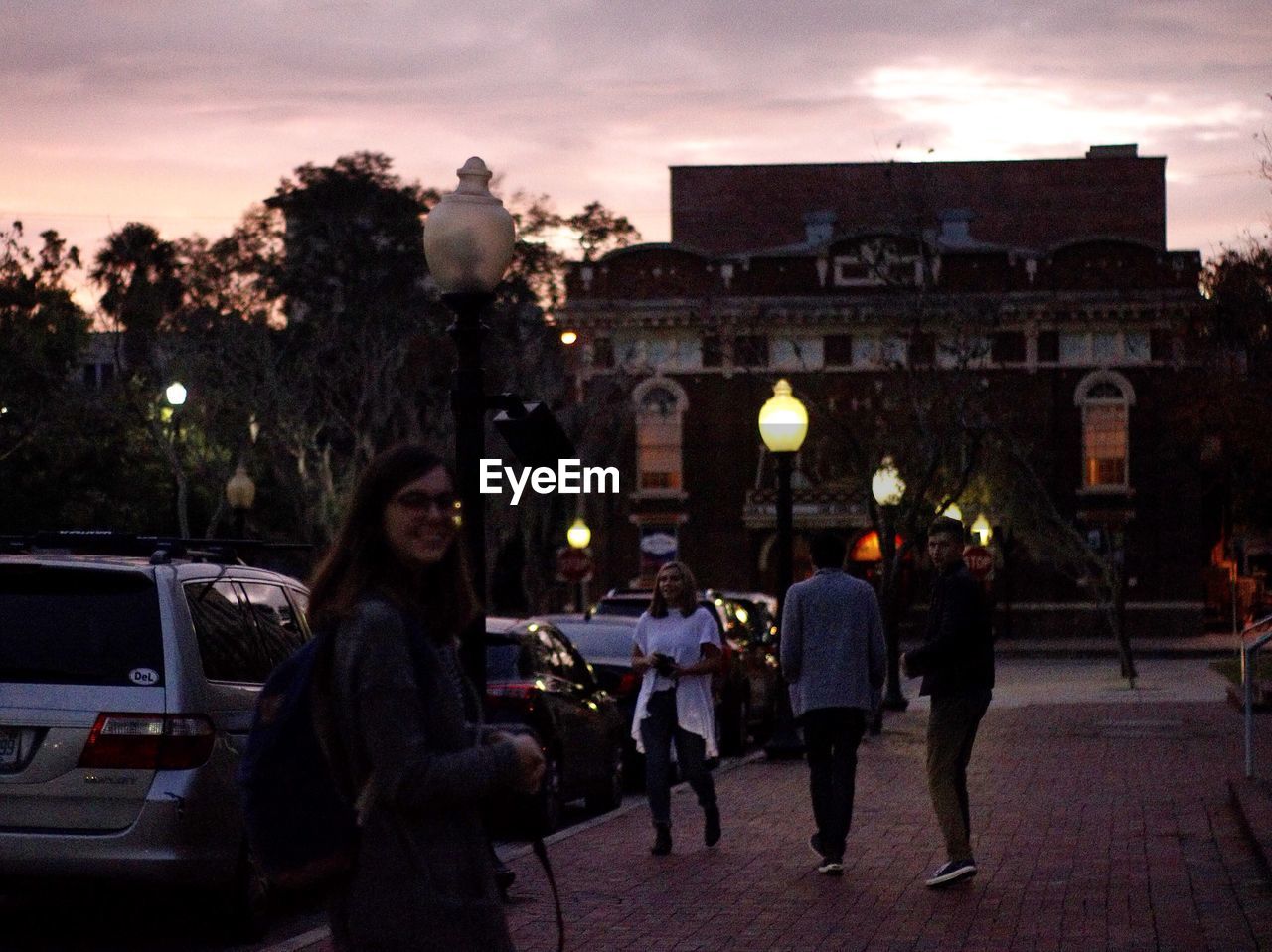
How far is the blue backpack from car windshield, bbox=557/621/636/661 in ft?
47.3

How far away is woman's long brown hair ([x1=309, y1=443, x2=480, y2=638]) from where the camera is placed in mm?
4340

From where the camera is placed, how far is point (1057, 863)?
12.0 meters

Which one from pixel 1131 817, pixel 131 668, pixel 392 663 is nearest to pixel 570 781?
pixel 1131 817

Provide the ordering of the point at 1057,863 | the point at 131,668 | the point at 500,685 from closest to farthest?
1. the point at 131,668
2. the point at 1057,863
3. the point at 500,685

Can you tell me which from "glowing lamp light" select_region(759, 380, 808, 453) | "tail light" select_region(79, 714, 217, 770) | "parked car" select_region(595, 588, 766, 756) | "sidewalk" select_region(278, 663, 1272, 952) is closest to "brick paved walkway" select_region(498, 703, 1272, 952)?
"sidewalk" select_region(278, 663, 1272, 952)

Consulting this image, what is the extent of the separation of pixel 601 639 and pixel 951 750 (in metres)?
8.30

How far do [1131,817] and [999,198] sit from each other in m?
56.5

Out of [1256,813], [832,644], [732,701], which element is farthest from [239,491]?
[832,644]

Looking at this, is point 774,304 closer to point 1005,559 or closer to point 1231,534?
point 1005,559

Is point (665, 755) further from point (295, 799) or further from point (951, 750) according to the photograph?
point (295, 799)

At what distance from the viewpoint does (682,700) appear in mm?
12859

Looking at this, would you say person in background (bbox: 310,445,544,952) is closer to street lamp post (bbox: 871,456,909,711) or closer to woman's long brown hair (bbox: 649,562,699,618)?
woman's long brown hair (bbox: 649,562,699,618)

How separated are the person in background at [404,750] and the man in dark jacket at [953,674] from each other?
665 centimetres

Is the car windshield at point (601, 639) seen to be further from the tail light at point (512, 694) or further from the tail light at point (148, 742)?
the tail light at point (148, 742)
